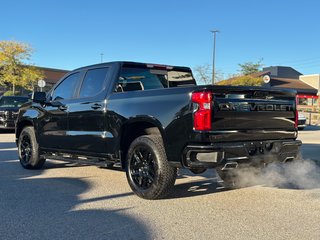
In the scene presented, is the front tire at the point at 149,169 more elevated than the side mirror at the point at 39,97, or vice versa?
the side mirror at the point at 39,97

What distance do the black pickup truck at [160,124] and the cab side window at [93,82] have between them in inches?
0.7

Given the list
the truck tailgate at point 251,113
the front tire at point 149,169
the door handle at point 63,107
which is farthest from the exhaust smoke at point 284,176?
the door handle at point 63,107

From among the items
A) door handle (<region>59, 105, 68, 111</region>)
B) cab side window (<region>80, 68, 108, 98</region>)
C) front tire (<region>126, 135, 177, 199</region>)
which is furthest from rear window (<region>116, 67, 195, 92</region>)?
door handle (<region>59, 105, 68, 111</region>)

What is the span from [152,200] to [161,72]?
248cm

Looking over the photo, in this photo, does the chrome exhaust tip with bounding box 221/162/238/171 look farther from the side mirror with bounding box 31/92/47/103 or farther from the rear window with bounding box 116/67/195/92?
the side mirror with bounding box 31/92/47/103

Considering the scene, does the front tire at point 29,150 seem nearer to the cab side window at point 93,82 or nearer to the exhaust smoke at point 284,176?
the cab side window at point 93,82

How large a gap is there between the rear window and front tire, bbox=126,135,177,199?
45.6 inches

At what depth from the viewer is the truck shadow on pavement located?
4.43 metres

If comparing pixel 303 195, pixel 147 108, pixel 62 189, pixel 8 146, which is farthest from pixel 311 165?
pixel 8 146

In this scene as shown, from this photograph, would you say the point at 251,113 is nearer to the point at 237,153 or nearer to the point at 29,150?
the point at 237,153

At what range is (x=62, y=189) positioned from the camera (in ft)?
21.8

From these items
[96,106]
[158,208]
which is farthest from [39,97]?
[158,208]

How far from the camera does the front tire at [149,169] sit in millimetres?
5676

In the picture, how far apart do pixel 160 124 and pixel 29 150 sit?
3985mm
